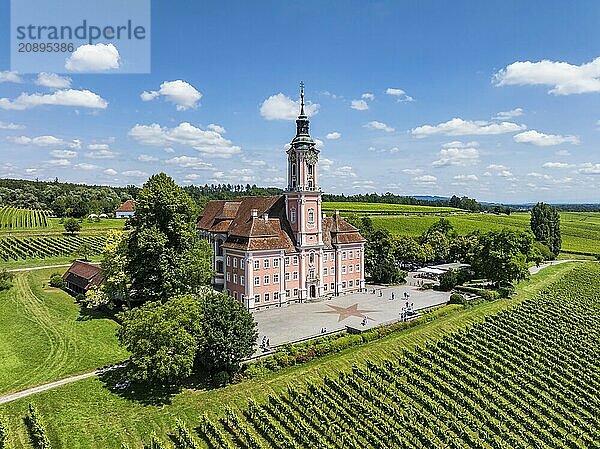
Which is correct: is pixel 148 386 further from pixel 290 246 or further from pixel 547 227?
pixel 547 227

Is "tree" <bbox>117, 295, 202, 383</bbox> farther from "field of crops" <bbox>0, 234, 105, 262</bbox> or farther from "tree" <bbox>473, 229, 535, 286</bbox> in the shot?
"field of crops" <bbox>0, 234, 105, 262</bbox>

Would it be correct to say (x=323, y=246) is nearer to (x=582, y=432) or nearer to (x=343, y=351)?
(x=343, y=351)

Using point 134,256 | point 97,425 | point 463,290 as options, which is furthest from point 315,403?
point 463,290

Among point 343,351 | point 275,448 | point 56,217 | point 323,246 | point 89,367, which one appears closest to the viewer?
point 275,448

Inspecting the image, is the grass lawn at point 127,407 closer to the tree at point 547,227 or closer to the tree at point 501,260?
the tree at point 501,260

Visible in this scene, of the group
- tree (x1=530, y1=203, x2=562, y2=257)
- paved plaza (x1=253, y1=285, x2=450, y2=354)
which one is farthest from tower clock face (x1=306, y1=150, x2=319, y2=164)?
tree (x1=530, y1=203, x2=562, y2=257)

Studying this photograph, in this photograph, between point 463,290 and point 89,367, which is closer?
point 89,367

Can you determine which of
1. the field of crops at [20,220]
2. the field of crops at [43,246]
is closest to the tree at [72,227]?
the field of crops at [43,246]
